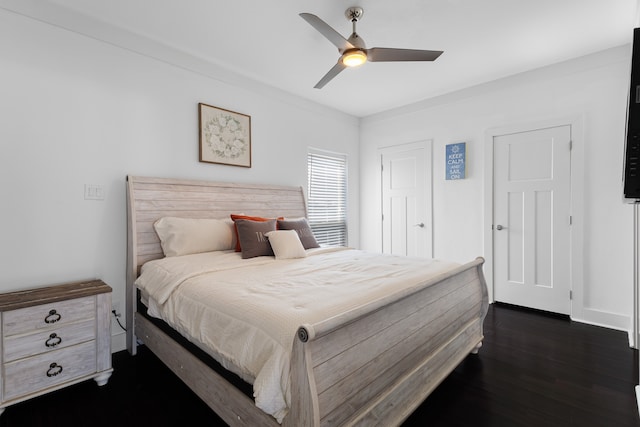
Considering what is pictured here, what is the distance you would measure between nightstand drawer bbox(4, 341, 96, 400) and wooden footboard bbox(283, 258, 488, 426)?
5.47 feet

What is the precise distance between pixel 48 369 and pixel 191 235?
4.12 feet

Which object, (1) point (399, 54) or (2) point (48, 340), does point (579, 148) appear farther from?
(2) point (48, 340)

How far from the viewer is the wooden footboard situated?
1139 mm

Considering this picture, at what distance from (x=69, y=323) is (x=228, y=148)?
2067 millimetres

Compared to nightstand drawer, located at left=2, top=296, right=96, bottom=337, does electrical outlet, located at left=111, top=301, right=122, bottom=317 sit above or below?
below

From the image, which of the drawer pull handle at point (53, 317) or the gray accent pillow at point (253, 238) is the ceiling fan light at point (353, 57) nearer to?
the gray accent pillow at point (253, 238)

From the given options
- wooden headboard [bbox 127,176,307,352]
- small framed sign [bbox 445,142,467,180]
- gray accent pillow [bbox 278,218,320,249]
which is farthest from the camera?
small framed sign [bbox 445,142,467,180]

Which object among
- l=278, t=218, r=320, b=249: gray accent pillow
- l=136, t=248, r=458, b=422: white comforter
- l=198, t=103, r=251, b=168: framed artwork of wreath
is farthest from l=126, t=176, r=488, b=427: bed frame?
l=278, t=218, r=320, b=249: gray accent pillow

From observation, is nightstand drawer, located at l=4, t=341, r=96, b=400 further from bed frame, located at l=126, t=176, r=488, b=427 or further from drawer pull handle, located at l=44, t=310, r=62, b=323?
bed frame, located at l=126, t=176, r=488, b=427

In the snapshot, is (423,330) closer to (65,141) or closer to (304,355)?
(304,355)

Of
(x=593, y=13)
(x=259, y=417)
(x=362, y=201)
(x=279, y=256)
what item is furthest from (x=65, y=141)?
(x=593, y=13)

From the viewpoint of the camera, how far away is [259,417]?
134 cm

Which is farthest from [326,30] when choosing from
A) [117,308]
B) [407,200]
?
[407,200]

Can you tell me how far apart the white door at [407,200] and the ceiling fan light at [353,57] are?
2.34 meters
